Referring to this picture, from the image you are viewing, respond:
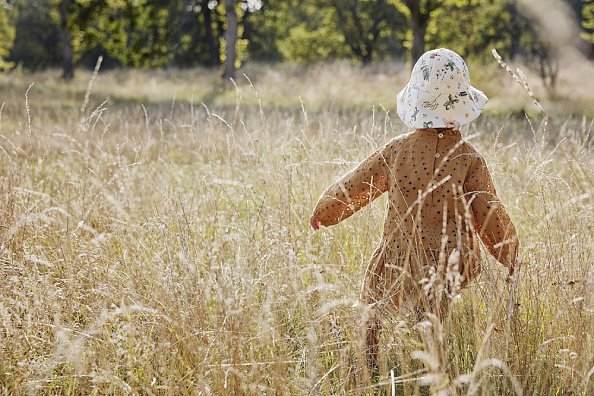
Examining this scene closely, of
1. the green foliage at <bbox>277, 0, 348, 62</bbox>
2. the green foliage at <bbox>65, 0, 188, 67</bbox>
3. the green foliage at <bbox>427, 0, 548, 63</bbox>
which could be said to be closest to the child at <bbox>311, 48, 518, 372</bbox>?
the green foliage at <bbox>427, 0, 548, 63</bbox>

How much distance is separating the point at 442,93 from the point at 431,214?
1.62ft

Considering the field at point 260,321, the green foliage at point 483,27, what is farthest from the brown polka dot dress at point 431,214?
the green foliage at point 483,27

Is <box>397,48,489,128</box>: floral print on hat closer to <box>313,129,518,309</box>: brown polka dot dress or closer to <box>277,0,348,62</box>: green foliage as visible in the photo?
<box>313,129,518,309</box>: brown polka dot dress

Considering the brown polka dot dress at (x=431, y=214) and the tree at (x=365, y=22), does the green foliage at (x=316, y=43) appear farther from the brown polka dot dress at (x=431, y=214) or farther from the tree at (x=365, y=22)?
the brown polka dot dress at (x=431, y=214)

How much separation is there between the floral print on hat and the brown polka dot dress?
9 cm

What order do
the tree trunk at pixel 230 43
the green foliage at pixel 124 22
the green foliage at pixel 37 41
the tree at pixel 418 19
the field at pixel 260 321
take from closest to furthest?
1. the field at pixel 260 321
2. the tree at pixel 418 19
3. the tree trunk at pixel 230 43
4. the green foliage at pixel 124 22
5. the green foliage at pixel 37 41

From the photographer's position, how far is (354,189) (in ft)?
7.79

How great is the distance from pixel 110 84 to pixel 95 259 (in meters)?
15.3

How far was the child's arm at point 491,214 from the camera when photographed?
2.17 meters

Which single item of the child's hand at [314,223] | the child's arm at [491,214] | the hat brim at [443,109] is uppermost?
the hat brim at [443,109]

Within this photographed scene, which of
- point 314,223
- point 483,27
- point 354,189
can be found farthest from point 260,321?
point 483,27

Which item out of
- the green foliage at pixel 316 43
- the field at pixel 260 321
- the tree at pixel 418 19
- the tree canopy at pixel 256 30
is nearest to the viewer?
the field at pixel 260 321

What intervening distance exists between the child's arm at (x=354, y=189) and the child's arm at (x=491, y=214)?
0.37 meters

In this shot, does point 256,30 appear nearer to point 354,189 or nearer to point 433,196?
point 354,189
